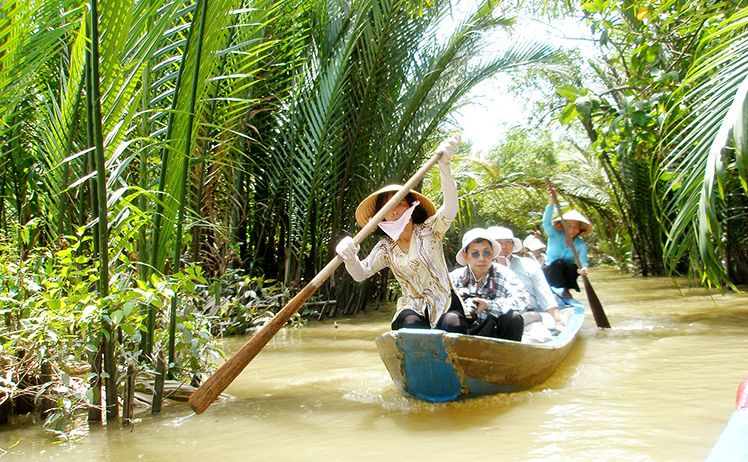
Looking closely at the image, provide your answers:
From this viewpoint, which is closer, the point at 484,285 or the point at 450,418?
the point at 450,418

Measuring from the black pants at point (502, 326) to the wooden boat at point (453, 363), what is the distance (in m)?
0.19

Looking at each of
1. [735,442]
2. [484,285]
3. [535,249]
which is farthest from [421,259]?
[535,249]

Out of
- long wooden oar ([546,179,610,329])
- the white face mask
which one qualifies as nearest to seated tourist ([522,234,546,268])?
long wooden oar ([546,179,610,329])

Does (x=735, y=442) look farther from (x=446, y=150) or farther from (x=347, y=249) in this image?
(x=446, y=150)

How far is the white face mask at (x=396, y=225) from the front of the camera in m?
3.82

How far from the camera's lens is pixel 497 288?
176 inches

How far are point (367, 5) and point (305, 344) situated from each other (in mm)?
3537

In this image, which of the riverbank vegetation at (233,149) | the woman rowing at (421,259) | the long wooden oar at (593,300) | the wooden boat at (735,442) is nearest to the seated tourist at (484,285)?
the woman rowing at (421,259)

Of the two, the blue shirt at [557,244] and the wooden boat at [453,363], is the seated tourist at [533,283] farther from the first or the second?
the blue shirt at [557,244]

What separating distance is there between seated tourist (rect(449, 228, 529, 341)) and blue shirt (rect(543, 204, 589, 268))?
2.72 meters

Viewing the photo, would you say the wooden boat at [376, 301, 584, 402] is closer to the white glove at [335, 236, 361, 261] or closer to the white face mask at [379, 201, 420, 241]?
the white glove at [335, 236, 361, 261]

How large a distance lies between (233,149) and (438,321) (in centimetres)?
185

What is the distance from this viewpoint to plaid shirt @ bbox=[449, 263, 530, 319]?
445cm

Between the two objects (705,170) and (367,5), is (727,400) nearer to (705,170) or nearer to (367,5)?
(705,170)
